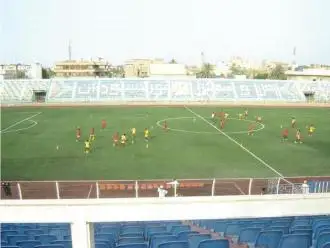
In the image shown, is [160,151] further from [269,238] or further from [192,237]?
[192,237]

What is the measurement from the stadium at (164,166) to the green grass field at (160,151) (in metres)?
0.11

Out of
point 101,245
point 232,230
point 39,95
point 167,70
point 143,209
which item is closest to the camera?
point 143,209

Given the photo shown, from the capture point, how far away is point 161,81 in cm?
6272

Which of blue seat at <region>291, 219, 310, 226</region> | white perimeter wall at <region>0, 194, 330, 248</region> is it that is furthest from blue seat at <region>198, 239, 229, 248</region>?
blue seat at <region>291, 219, 310, 226</region>

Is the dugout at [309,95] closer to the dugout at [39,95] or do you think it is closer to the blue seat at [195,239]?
the dugout at [39,95]

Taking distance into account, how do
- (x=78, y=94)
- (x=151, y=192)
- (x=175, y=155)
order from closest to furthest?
(x=151, y=192) → (x=175, y=155) → (x=78, y=94)

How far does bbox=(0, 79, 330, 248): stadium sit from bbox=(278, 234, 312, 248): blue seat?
18 millimetres

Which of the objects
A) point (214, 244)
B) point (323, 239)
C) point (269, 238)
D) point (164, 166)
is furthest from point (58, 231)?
point (164, 166)

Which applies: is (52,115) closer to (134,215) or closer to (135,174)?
(135,174)

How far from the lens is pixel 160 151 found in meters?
25.0

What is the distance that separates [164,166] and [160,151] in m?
3.72

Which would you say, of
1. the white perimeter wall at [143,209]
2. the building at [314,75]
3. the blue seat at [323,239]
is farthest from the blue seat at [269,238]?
the building at [314,75]

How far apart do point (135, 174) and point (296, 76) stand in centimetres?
9333

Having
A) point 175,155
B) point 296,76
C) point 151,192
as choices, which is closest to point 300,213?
point 151,192
